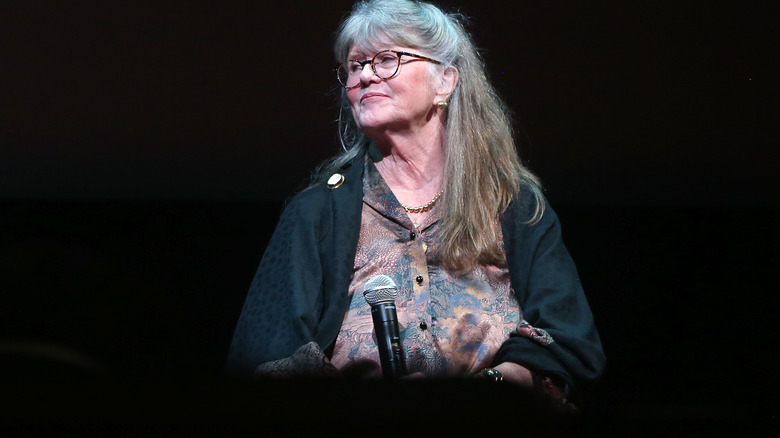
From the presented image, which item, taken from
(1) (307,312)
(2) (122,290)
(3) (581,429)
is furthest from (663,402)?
(3) (581,429)

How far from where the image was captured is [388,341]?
1.73 meters

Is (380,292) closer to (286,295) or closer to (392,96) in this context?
(286,295)

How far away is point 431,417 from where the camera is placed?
2.71 feet

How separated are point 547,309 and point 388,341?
51cm

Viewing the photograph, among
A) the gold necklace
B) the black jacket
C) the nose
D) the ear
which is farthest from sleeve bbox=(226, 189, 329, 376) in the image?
the ear

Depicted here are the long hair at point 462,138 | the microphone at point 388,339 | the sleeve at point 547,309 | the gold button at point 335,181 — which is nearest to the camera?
the microphone at point 388,339

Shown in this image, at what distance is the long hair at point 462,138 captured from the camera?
2.21m

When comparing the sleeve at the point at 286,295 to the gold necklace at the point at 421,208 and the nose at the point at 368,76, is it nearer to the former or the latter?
the gold necklace at the point at 421,208

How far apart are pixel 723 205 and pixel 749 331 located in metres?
0.43

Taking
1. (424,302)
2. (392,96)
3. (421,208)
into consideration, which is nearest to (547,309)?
(424,302)

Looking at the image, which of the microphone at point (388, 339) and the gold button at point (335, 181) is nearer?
the microphone at point (388, 339)

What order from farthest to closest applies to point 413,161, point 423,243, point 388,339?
1. point 413,161
2. point 423,243
3. point 388,339

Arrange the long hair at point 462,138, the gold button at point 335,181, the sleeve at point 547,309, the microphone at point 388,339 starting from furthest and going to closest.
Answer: the gold button at point 335,181
the long hair at point 462,138
the sleeve at point 547,309
the microphone at point 388,339

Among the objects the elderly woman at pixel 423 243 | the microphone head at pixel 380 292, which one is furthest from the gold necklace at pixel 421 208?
the microphone head at pixel 380 292
